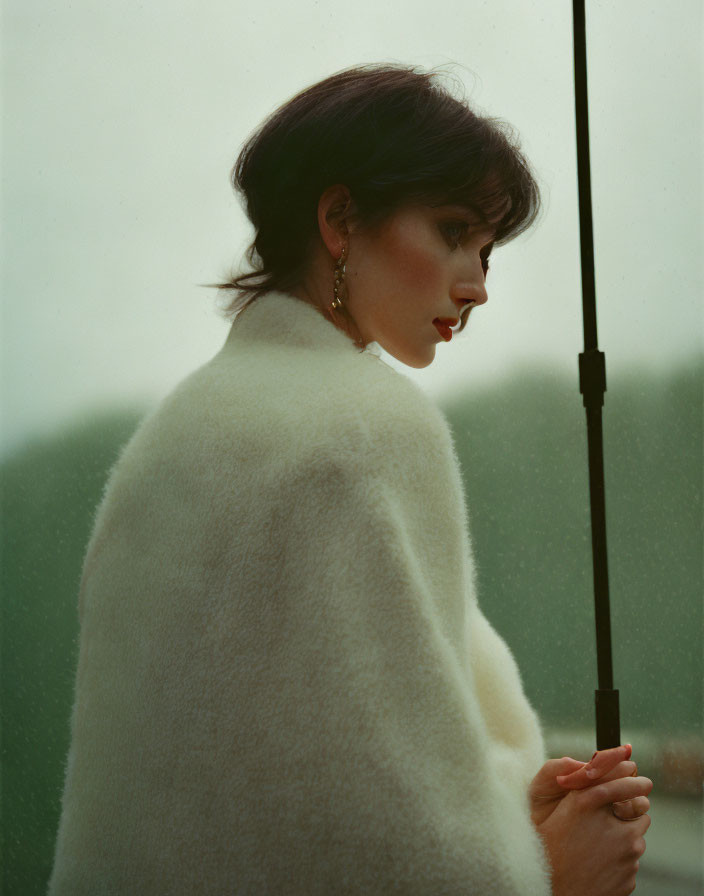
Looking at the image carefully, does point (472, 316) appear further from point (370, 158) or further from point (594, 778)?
point (594, 778)

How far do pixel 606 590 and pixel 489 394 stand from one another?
331 mm

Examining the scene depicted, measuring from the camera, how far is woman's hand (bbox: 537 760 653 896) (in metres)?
0.52

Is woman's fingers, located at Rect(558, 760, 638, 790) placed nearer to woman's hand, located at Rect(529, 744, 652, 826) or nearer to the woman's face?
woman's hand, located at Rect(529, 744, 652, 826)

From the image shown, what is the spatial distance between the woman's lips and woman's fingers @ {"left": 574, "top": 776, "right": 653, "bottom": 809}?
30 centimetres

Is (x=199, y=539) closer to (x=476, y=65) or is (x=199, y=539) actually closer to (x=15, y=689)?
(x=15, y=689)

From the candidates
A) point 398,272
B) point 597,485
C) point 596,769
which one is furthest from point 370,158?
point 596,769

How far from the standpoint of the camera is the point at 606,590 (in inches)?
26.6

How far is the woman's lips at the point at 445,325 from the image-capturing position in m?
0.64

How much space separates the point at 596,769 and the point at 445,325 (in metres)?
0.30

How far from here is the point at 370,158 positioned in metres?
0.60

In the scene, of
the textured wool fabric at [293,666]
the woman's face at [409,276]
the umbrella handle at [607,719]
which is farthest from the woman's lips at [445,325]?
the umbrella handle at [607,719]

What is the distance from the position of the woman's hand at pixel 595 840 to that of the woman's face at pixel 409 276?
298 millimetres

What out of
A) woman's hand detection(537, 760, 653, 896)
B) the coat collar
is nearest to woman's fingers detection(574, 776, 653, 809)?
woman's hand detection(537, 760, 653, 896)

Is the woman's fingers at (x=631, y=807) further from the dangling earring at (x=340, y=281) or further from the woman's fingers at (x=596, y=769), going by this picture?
the dangling earring at (x=340, y=281)
